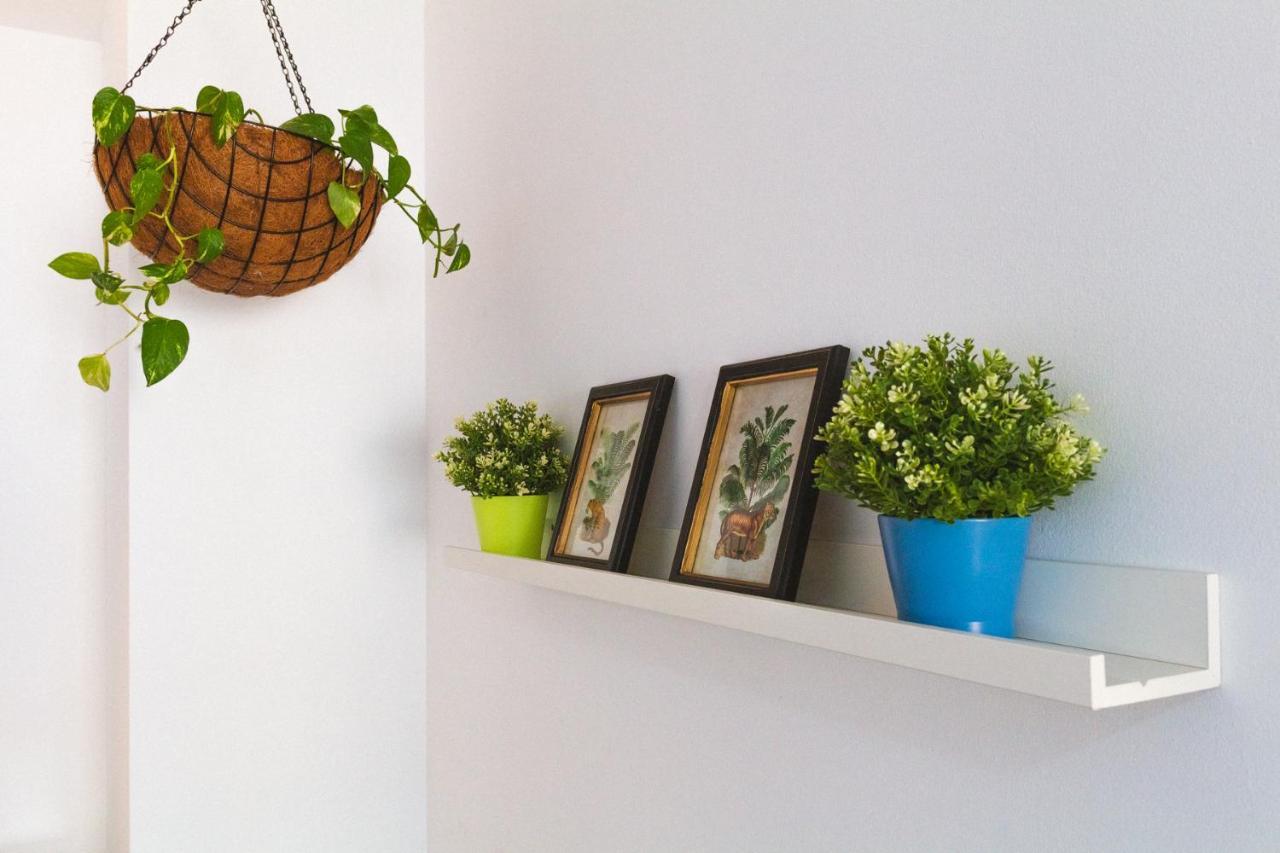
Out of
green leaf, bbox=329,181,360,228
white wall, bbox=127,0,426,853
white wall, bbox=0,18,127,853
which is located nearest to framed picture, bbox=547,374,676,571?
green leaf, bbox=329,181,360,228

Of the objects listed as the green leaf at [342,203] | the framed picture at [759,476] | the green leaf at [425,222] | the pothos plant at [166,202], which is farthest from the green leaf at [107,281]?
the framed picture at [759,476]

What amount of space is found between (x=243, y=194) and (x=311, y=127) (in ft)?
0.35

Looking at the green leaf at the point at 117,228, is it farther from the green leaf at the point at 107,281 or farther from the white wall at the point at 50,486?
the white wall at the point at 50,486

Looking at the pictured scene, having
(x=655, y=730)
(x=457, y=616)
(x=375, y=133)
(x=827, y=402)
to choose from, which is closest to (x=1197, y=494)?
(x=827, y=402)

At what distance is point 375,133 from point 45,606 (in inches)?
46.9

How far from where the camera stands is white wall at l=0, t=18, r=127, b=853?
5.70 feet

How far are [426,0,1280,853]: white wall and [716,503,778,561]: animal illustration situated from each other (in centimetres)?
6

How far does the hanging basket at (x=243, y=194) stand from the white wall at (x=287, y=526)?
0.36 meters

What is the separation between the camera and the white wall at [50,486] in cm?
174

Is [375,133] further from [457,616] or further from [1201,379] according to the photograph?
[1201,379]

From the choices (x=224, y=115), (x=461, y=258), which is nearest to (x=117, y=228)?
(x=224, y=115)

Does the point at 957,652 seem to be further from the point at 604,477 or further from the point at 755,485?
the point at 604,477

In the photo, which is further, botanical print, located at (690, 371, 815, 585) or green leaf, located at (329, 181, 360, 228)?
green leaf, located at (329, 181, 360, 228)

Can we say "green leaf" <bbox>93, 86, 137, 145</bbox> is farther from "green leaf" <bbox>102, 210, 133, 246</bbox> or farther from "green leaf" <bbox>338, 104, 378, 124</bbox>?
"green leaf" <bbox>338, 104, 378, 124</bbox>
